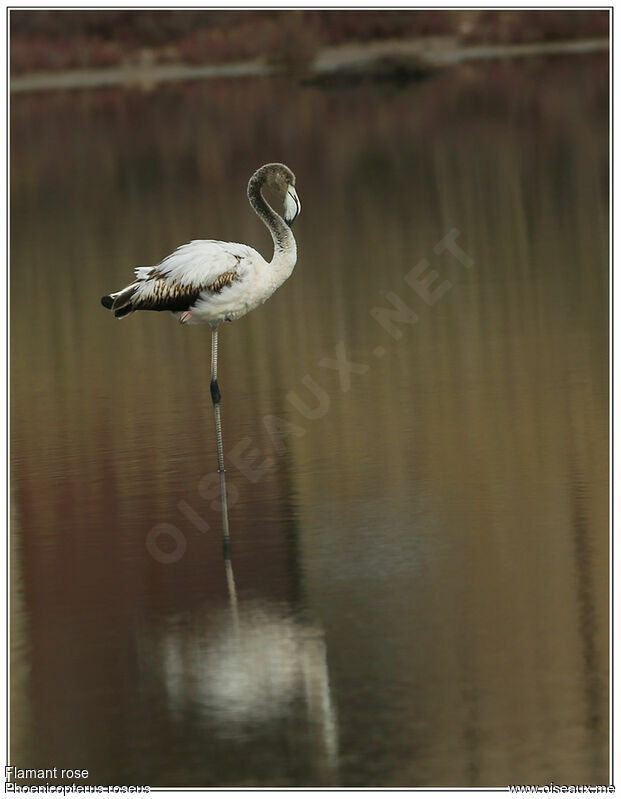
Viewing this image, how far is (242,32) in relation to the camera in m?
46.3

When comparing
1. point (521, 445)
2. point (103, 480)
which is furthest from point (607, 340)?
point (103, 480)

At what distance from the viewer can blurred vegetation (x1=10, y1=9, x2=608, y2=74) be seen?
4306 centimetres

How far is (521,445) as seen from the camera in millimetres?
8711

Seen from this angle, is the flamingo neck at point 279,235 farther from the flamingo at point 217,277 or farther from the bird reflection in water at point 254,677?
the bird reflection in water at point 254,677

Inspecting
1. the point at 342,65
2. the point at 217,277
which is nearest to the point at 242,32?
the point at 342,65

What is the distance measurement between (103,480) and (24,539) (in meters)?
0.94

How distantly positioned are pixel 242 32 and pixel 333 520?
39815mm

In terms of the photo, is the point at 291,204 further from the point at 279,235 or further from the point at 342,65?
the point at 342,65

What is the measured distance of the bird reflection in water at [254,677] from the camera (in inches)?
223

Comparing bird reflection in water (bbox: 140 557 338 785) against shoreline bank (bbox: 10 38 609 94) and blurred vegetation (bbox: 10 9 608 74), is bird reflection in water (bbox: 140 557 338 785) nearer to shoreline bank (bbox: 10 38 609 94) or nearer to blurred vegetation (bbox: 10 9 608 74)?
shoreline bank (bbox: 10 38 609 94)


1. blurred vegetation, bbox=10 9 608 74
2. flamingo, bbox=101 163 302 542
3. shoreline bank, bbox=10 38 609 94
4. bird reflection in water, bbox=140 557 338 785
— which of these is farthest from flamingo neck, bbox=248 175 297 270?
blurred vegetation, bbox=10 9 608 74

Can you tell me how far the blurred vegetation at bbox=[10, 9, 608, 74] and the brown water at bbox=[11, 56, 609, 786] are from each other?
86.5 feet

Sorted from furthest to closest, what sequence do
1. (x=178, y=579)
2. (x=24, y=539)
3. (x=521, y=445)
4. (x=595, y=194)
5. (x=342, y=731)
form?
(x=595, y=194)
(x=521, y=445)
(x=24, y=539)
(x=178, y=579)
(x=342, y=731)

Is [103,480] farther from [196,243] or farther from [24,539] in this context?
[196,243]
